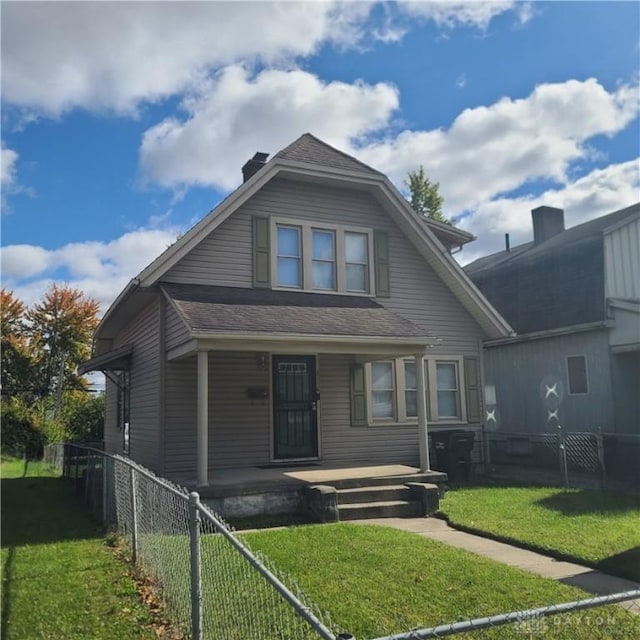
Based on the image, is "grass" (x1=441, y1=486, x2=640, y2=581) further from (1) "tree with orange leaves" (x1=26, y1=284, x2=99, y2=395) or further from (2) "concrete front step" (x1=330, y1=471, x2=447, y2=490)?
(1) "tree with orange leaves" (x1=26, y1=284, x2=99, y2=395)

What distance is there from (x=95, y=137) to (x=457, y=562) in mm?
9060

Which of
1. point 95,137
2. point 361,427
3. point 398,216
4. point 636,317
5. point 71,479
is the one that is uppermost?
point 95,137

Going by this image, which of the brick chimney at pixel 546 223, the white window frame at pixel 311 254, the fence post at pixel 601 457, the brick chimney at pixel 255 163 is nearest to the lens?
the fence post at pixel 601 457

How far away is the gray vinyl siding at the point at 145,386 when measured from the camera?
11227 mm

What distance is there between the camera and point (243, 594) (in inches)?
167

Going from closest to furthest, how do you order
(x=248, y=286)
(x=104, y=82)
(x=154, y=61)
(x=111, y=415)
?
(x=154, y=61) → (x=104, y=82) → (x=248, y=286) → (x=111, y=415)

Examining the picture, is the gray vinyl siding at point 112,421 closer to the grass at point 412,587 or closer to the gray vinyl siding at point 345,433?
the gray vinyl siding at point 345,433

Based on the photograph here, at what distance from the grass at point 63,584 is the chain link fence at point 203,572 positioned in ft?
1.05

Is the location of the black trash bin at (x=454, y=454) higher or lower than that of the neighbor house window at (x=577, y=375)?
lower

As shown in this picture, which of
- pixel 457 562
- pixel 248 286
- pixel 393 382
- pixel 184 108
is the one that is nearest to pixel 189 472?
pixel 248 286

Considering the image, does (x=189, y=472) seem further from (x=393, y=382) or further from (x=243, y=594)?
(x=243, y=594)

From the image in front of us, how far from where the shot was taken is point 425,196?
96.4ft

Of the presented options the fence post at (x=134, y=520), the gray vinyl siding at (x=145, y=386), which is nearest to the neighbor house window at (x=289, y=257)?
the gray vinyl siding at (x=145, y=386)

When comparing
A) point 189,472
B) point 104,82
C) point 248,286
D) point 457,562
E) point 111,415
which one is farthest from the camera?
point 111,415
